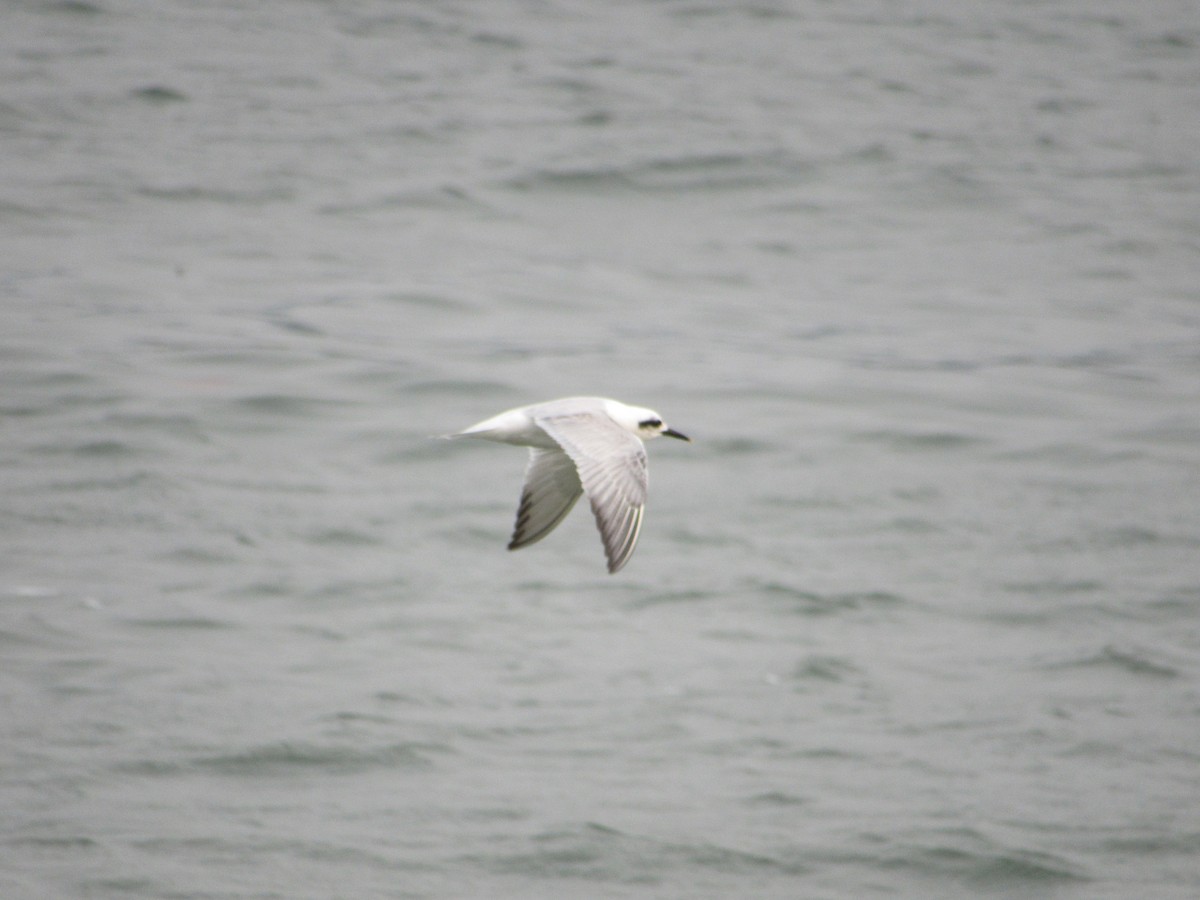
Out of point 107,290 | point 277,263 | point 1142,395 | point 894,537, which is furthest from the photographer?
point 277,263

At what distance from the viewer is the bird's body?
618cm

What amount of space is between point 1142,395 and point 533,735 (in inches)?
260

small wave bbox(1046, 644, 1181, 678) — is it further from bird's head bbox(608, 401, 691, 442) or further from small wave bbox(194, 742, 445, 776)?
bird's head bbox(608, 401, 691, 442)

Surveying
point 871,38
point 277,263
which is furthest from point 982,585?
point 871,38

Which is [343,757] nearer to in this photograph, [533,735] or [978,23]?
[533,735]

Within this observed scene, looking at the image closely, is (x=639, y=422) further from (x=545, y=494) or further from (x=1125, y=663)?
(x=1125, y=663)

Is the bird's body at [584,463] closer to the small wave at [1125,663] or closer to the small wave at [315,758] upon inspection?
the small wave at [315,758]

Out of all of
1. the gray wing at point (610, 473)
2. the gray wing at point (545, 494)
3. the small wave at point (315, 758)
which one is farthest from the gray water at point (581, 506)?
the gray wing at point (610, 473)

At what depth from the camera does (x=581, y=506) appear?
12.9 m

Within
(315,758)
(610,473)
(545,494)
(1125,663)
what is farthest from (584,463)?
(1125,663)

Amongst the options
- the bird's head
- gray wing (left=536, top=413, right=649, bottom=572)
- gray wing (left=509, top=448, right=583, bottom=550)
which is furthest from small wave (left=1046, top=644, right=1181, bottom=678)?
gray wing (left=536, top=413, right=649, bottom=572)

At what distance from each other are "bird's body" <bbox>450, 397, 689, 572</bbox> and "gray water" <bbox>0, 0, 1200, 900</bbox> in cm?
206

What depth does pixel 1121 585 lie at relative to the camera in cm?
1106

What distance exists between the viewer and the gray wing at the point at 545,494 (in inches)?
273
